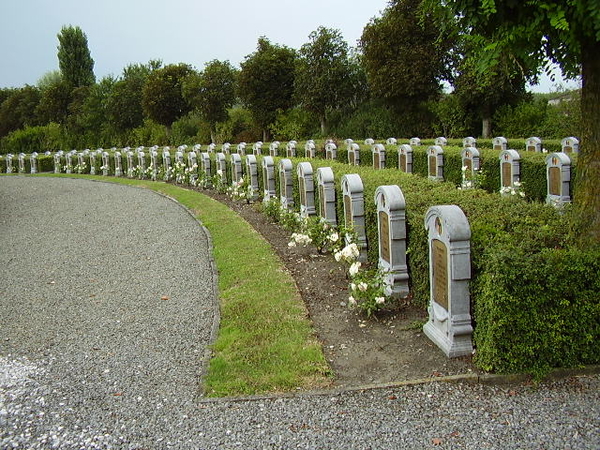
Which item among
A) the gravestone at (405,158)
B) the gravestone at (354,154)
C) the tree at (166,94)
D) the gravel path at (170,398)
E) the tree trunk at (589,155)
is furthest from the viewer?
the tree at (166,94)

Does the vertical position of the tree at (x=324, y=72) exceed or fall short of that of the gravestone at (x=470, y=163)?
it exceeds it

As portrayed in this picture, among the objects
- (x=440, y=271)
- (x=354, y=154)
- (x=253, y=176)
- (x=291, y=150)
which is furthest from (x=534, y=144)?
(x=440, y=271)

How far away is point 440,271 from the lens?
576 cm

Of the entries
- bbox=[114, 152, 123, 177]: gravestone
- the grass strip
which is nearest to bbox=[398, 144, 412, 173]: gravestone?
the grass strip

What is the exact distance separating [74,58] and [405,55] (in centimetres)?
4123

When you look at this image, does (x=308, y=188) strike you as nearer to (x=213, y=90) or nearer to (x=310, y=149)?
(x=310, y=149)

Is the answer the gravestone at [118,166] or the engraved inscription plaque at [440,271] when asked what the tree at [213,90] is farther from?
the engraved inscription plaque at [440,271]

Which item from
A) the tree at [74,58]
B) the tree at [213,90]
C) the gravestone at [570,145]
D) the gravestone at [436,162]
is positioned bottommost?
the gravestone at [436,162]

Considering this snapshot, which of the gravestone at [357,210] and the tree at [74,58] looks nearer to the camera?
the gravestone at [357,210]

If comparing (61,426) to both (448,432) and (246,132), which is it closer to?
(448,432)

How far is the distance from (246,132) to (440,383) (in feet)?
116

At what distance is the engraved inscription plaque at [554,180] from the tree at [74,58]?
5472cm

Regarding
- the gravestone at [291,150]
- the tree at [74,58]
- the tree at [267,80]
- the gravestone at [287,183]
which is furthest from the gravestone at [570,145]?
the tree at [74,58]

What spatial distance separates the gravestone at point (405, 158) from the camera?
1734 centimetres
